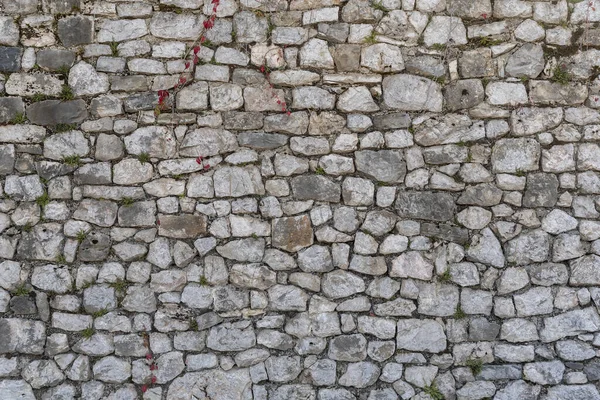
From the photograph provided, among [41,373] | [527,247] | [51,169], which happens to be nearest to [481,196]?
[527,247]

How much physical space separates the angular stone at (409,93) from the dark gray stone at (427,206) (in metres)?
0.59

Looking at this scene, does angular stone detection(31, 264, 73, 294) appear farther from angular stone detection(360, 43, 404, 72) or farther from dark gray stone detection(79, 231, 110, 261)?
angular stone detection(360, 43, 404, 72)

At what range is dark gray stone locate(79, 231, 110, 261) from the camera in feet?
12.0

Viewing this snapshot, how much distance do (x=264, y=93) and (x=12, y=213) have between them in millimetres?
1824

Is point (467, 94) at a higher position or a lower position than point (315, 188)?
higher

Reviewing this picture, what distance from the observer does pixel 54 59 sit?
12.1ft

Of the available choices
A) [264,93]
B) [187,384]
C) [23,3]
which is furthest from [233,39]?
[187,384]

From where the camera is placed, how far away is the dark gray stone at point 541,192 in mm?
3713

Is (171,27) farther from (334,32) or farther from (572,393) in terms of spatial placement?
(572,393)

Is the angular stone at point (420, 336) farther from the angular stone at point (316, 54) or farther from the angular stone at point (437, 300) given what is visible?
the angular stone at point (316, 54)

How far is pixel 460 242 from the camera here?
3.72 metres

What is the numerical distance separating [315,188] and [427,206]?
0.75m

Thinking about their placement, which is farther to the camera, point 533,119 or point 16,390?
point 533,119

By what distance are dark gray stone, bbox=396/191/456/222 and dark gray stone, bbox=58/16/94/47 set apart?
→ 2.32m
